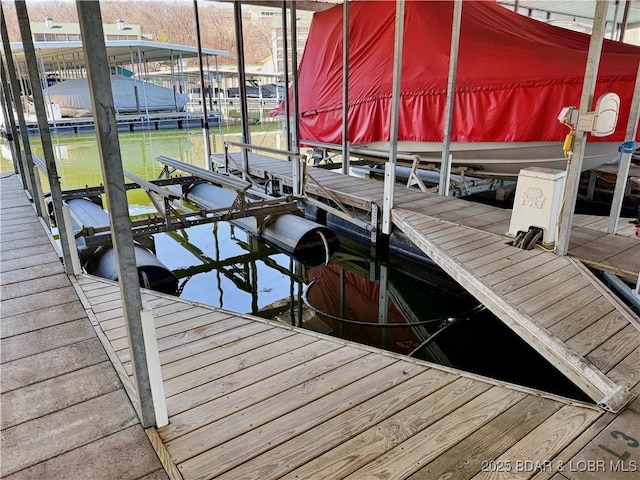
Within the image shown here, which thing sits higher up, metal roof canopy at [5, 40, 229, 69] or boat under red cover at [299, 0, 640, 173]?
metal roof canopy at [5, 40, 229, 69]

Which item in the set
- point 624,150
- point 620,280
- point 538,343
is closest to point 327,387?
point 538,343

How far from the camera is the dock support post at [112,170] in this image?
1.22 m

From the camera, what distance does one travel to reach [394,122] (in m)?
4.51

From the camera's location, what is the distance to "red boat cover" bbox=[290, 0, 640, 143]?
4.61 m

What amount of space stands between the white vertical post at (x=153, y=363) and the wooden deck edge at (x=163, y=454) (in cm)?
4

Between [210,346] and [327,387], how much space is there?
72cm

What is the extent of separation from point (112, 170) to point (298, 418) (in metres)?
1.19

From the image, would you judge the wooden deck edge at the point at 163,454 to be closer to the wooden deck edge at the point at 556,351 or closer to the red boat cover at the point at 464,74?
the wooden deck edge at the point at 556,351

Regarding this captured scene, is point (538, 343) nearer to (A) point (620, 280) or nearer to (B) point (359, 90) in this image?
(A) point (620, 280)

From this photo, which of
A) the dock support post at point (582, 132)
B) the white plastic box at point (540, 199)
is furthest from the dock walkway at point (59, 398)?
the white plastic box at point (540, 199)

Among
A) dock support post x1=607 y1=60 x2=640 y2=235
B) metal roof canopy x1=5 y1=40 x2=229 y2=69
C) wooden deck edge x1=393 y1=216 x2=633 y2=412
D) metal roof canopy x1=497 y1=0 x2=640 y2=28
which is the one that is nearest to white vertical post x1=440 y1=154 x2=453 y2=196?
dock support post x1=607 y1=60 x2=640 y2=235

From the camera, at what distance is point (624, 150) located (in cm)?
343

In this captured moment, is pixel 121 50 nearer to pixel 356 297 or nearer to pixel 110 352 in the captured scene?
pixel 356 297

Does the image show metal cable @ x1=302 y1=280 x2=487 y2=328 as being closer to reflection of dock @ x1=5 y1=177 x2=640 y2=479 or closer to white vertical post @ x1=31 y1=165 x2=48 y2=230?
reflection of dock @ x1=5 y1=177 x2=640 y2=479
